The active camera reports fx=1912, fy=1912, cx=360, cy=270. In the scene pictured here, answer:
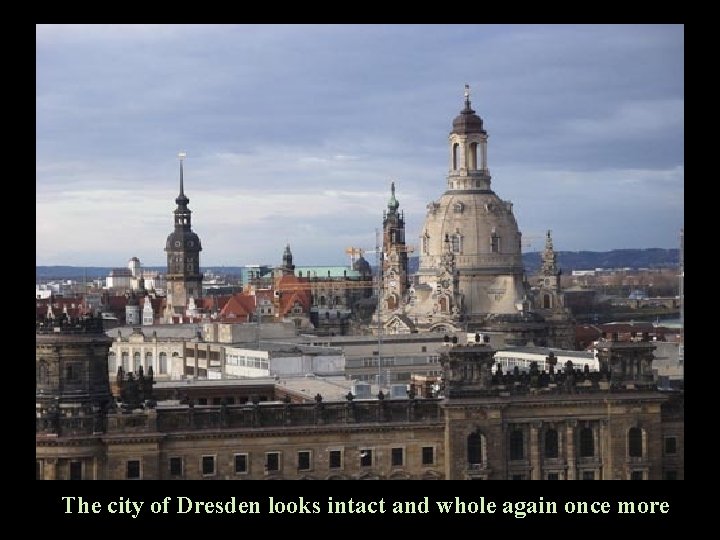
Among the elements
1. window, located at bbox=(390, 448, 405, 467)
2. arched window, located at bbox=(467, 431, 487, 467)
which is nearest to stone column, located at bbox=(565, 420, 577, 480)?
arched window, located at bbox=(467, 431, 487, 467)

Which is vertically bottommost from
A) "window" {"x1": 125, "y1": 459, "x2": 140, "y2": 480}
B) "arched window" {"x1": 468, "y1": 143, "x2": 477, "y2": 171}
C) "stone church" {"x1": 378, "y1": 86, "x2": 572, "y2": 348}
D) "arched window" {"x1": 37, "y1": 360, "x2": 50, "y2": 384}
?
"window" {"x1": 125, "y1": 459, "x2": 140, "y2": 480}

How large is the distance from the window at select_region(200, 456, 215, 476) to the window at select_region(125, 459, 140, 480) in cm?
283

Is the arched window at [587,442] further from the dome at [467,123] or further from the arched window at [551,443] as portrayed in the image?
the dome at [467,123]

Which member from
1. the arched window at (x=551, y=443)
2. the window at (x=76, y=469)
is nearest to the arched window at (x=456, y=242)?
the arched window at (x=551, y=443)

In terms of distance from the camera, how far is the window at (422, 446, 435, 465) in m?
80.6

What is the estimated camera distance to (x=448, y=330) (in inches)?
6826

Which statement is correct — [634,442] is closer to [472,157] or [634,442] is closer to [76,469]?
[76,469]

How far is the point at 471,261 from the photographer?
189m

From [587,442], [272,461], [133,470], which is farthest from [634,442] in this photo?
[133,470]

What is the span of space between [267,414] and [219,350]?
222 ft

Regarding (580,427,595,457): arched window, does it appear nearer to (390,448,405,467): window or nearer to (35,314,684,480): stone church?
(35,314,684,480): stone church

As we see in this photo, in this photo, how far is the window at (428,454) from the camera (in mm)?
80562
